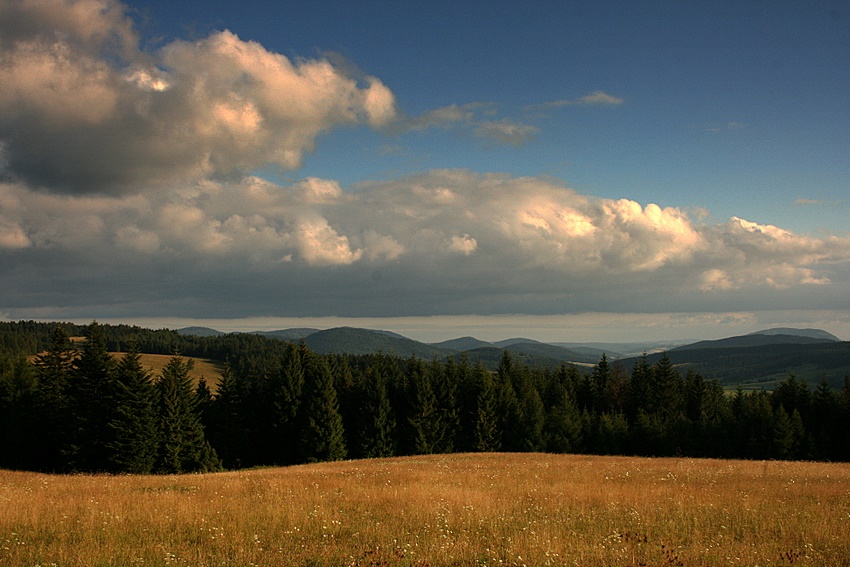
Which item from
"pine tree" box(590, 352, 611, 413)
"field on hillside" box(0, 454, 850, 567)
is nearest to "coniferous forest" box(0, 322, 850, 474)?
"pine tree" box(590, 352, 611, 413)

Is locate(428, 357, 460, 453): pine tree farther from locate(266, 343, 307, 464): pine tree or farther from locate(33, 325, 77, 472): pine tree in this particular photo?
locate(33, 325, 77, 472): pine tree

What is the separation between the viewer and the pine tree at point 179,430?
46.8 metres

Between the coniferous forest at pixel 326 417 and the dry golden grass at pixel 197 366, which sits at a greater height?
the coniferous forest at pixel 326 417

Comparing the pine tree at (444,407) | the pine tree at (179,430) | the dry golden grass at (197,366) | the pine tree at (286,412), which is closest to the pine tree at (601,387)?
the pine tree at (444,407)

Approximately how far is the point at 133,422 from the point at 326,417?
1805 centimetres

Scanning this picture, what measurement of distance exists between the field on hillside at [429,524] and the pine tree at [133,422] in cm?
2842

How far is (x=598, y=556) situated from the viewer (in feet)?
32.6

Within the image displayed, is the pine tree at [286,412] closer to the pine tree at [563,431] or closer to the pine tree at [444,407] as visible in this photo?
the pine tree at [444,407]

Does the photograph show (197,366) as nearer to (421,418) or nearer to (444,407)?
(444,407)

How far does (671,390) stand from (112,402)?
67327 millimetres

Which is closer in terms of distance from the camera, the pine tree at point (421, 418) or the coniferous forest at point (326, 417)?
the coniferous forest at point (326, 417)

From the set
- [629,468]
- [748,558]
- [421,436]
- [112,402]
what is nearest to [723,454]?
[421,436]

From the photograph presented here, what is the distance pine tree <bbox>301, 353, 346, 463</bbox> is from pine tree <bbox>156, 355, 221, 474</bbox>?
9064 millimetres

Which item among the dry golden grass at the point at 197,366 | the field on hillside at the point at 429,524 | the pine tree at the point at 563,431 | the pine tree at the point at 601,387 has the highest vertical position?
the field on hillside at the point at 429,524
